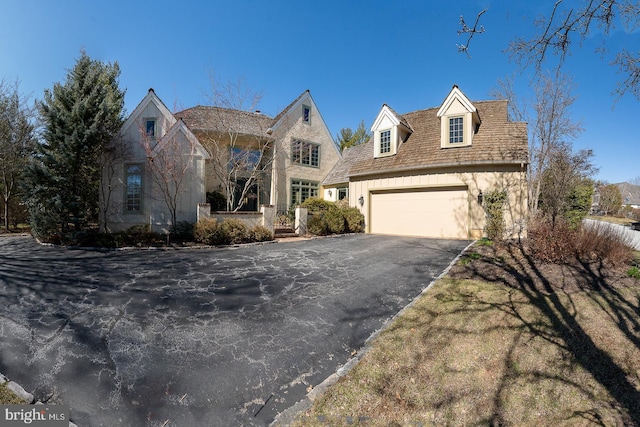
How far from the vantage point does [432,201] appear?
1327 centimetres

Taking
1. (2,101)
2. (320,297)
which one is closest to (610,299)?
(320,297)

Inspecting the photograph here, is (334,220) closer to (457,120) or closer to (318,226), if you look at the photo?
(318,226)

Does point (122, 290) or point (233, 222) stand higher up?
point (233, 222)

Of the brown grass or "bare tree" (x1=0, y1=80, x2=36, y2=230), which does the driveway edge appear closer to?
the brown grass

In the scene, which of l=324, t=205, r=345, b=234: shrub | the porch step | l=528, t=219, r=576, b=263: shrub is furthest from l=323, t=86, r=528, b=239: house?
l=528, t=219, r=576, b=263: shrub

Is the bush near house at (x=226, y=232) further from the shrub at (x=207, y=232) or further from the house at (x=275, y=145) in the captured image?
the house at (x=275, y=145)

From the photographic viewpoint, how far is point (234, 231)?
1170 centimetres

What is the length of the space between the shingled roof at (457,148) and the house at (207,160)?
5.76m

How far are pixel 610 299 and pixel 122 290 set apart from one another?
9586 mm

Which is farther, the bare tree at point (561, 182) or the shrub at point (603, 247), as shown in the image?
the bare tree at point (561, 182)

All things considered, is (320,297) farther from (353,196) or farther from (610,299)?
(353,196)

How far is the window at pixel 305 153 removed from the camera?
19.9 m

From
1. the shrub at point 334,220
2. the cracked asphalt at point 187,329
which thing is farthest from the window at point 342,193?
the cracked asphalt at point 187,329

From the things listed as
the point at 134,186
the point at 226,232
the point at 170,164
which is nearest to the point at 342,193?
the point at 226,232
